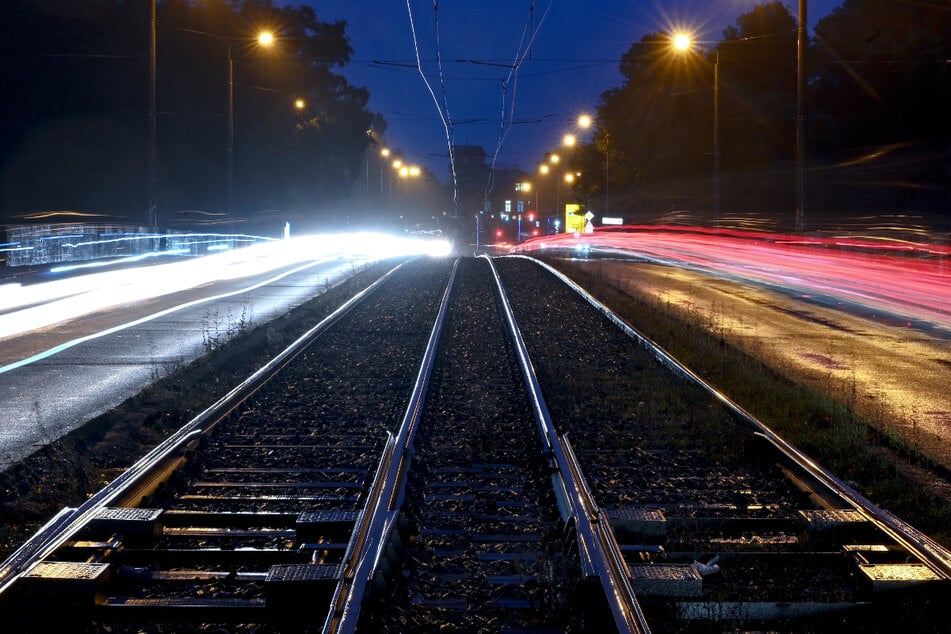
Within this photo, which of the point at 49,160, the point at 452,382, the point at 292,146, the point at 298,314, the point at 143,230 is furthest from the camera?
the point at 292,146

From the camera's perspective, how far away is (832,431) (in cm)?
925

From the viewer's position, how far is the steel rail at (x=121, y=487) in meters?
5.29

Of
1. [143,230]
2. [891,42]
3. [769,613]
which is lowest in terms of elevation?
Result: [769,613]

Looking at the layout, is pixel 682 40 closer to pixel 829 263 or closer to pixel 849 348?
pixel 829 263

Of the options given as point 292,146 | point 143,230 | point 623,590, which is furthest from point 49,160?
point 623,590

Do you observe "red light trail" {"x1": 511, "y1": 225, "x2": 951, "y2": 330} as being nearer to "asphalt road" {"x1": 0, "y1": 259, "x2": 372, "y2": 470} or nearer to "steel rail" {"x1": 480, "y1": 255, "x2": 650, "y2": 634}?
"asphalt road" {"x1": 0, "y1": 259, "x2": 372, "y2": 470}

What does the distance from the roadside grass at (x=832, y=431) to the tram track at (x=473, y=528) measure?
0.50m

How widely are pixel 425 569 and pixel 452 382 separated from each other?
619cm

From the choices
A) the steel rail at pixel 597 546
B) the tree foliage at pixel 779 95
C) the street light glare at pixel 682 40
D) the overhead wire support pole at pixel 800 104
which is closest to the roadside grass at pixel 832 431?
the steel rail at pixel 597 546

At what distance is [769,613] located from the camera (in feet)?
16.2

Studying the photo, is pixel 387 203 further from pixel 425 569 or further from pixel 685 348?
pixel 425 569

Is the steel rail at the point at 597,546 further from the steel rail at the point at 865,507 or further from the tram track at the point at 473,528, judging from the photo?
the steel rail at the point at 865,507

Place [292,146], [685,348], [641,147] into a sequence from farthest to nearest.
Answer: [641,147] → [292,146] → [685,348]

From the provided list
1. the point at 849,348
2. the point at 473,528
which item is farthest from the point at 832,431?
the point at 849,348
